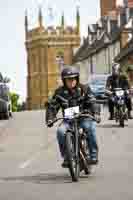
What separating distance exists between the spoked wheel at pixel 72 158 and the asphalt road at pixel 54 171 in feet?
0.46

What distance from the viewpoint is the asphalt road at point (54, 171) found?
40.5 ft

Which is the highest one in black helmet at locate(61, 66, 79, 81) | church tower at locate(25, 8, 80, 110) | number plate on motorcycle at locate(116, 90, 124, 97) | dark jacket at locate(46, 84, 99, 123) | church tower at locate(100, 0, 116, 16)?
church tower at locate(100, 0, 116, 16)

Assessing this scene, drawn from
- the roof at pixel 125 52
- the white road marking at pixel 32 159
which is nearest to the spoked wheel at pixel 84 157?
the white road marking at pixel 32 159

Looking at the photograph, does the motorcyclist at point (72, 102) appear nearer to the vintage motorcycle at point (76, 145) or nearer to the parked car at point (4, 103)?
the vintage motorcycle at point (76, 145)

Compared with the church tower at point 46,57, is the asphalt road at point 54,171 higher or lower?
higher

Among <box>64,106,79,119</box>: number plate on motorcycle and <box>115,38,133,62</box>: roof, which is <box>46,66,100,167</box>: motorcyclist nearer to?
<box>64,106,79,119</box>: number plate on motorcycle

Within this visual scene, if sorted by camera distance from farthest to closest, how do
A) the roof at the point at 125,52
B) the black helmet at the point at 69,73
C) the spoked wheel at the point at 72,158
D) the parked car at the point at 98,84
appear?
the roof at the point at 125,52 → the parked car at the point at 98,84 → the black helmet at the point at 69,73 → the spoked wheel at the point at 72,158

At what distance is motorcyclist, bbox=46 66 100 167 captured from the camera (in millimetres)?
13906

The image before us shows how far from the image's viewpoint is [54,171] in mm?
15750

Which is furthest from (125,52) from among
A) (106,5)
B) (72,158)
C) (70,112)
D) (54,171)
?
(72,158)

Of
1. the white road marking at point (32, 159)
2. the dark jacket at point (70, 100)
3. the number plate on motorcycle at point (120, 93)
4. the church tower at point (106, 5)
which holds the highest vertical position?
the church tower at point (106, 5)

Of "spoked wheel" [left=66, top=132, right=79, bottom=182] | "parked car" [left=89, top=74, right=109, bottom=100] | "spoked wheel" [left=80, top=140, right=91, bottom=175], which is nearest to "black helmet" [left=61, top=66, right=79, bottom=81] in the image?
"spoked wheel" [left=66, top=132, right=79, bottom=182]

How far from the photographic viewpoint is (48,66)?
563 ft

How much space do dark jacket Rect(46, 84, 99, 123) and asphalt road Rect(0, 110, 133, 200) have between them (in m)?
1.01
